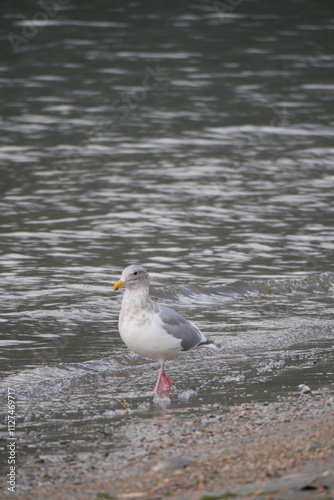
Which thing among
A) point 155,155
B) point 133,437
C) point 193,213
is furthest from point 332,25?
point 133,437

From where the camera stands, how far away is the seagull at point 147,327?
8328mm

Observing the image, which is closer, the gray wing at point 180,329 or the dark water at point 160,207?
the gray wing at point 180,329

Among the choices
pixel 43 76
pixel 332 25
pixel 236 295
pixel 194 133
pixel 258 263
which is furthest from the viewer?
pixel 332 25

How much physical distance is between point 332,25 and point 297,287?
24468mm

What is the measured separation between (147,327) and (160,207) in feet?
28.2

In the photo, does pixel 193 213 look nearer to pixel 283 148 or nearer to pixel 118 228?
pixel 118 228

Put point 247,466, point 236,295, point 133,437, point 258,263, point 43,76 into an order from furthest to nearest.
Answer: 1. point 43,76
2. point 258,263
3. point 236,295
4. point 133,437
5. point 247,466

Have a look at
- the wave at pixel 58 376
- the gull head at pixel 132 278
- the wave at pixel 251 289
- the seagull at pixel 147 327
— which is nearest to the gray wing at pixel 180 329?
the seagull at pixel 147 327

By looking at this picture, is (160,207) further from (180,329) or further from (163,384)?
(163,384)

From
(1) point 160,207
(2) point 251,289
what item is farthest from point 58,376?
(1) point 160,207

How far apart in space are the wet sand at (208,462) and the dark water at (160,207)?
0.40 m

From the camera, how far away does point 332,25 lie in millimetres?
Answer: 34938

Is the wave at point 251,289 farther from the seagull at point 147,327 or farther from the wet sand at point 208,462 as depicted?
the wet sand at point 208,462

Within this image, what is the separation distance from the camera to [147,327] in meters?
8.33
